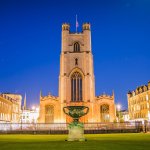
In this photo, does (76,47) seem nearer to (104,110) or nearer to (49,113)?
(104,110)

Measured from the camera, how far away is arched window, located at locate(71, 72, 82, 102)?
68.4 metres

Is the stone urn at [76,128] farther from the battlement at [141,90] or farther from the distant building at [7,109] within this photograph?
the battlement at [141,90]

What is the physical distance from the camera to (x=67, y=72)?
70250 millimetres

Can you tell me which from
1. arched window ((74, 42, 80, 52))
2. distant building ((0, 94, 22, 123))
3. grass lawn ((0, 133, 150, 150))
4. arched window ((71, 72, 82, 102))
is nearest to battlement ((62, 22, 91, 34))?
arched window ((74, 42, 80, 52))

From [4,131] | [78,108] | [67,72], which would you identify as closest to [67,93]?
[67,72]

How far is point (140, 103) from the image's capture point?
82562mm

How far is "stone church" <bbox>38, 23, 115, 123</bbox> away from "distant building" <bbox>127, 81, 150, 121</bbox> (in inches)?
564

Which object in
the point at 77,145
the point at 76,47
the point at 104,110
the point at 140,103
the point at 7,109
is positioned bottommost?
the point at 77,145

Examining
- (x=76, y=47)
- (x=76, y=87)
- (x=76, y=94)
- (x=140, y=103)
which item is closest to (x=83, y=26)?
(x=76, y=47)

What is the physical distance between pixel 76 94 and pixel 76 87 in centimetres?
200

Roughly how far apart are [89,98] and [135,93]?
2780cm

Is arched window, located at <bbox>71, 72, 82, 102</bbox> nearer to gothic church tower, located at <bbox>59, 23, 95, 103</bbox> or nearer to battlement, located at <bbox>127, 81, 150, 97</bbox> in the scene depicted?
gothic church tower, located at <bbox>59, 23, 95, 103</bbox>

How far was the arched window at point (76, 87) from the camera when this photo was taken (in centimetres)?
6844

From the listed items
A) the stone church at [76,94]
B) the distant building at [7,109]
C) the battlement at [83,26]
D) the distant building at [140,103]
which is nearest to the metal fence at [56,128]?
the stone church at [76,94]
